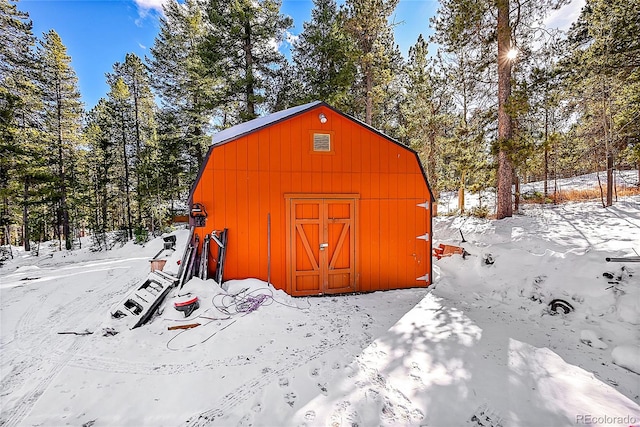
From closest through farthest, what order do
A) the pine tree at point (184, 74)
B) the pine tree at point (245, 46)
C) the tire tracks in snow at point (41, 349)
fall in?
the tire tracks in snow at point (41, 349) < the pine tree at point (245, 46) < the pine tree at point (184, 74)

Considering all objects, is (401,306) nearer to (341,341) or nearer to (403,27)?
(341,341)

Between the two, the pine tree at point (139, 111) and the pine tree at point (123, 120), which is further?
the pine tree at point (123, 120)

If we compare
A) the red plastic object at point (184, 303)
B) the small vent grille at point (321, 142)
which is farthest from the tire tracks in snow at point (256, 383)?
the small vent grille at point (321, 142)

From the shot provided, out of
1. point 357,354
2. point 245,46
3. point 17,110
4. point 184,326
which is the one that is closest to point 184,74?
point 245,46

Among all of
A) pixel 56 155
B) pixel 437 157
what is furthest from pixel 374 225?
pixel 56 155

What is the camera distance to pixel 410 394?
265 cm

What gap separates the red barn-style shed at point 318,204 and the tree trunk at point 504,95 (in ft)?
14.0

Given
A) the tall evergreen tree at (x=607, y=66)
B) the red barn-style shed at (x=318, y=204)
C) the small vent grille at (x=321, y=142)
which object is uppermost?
the tall evergreen tree at (x=607, y=66)

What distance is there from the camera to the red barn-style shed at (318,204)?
17.8 ft

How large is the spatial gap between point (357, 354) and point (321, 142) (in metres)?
4.32

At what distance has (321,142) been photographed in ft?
19.4

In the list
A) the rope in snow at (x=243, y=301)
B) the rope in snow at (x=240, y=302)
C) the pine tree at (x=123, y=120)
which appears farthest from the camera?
the pine tree at (x=123, y=120)

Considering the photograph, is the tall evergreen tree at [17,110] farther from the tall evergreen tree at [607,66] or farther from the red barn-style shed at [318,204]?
the tall evergreen tree at [607,66]

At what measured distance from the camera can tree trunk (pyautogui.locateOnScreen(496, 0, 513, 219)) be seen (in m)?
8.09
